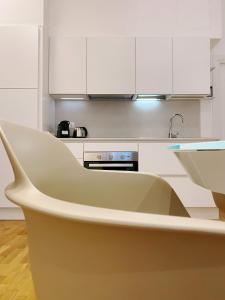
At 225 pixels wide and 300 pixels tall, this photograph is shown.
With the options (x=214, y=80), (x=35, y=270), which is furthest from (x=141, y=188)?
(x=214, y=80)

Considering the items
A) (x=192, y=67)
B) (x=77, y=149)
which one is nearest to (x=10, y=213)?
(x=77, y=149)

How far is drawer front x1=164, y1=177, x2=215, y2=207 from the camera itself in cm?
344

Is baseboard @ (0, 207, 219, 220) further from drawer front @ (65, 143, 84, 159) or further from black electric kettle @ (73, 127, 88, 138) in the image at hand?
black electric kettle @ (73, 127, 88, 138)

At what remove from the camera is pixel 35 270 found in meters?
0.51

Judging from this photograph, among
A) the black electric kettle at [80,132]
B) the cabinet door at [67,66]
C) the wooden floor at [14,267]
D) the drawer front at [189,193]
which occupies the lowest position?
the wooden floor at [14,267]

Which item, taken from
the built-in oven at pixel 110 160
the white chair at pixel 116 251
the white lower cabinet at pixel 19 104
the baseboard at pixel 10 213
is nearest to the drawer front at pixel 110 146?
the built-in oven at pixel 110 160

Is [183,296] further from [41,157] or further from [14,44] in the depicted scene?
[14,44]

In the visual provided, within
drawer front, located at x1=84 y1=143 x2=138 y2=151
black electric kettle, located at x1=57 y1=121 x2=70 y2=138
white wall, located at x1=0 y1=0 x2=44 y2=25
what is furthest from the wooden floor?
white wall, located at x1=0 y1=0 x2=44 y2=25

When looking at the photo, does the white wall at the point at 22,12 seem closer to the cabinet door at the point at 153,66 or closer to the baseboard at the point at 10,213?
the cabinet door at the point at 153,66

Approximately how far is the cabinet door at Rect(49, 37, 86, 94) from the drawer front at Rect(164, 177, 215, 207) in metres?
1.44

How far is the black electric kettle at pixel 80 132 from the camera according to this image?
12.6ft

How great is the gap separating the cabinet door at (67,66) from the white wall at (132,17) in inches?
12.5

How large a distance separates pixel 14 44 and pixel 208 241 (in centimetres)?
355

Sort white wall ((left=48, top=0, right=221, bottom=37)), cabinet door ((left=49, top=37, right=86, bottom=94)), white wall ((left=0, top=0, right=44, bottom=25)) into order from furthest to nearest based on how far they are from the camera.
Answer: white wall ((left=48, top=0, right=221, bottom=37)) < cabinet door ((left=49, top=37, right=86, bottom=94)) < white wall ((left=0, top=0, right=44, bottom=25))
